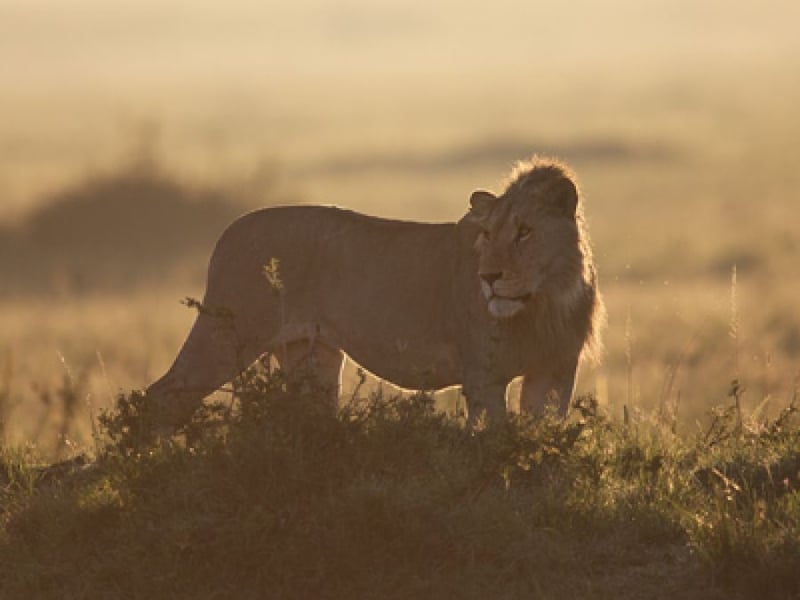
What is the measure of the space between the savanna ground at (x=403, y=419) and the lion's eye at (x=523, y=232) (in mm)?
792

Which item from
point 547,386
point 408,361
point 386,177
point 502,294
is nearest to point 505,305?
point 502,294

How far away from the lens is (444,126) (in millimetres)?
71312

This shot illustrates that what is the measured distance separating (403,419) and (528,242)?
1296 mm

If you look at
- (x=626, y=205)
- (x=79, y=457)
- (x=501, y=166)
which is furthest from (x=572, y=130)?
(x=79, y=457)

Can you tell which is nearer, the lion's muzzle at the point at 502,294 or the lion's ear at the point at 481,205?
the lion's muzzle at the point at 502,294

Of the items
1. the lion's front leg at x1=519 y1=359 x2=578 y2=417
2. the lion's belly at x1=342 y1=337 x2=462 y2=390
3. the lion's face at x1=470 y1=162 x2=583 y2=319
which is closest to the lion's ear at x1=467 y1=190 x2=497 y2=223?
the lion's face at x1=470 y1=162 x2=583 y2=319

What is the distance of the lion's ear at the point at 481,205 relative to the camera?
9.48 m

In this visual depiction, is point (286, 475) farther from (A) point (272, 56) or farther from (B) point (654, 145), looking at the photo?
(A) point (272, 56)

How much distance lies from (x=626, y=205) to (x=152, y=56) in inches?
3275

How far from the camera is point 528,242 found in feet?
30.7

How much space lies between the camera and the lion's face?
929cm

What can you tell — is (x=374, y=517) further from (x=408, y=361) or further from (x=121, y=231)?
(x=121, y=231)

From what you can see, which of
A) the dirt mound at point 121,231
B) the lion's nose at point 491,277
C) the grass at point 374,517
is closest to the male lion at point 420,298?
the lion's nose at point 491,277

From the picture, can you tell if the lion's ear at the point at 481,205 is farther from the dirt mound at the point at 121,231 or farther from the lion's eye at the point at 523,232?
the dirt mound at the point at 121,231
